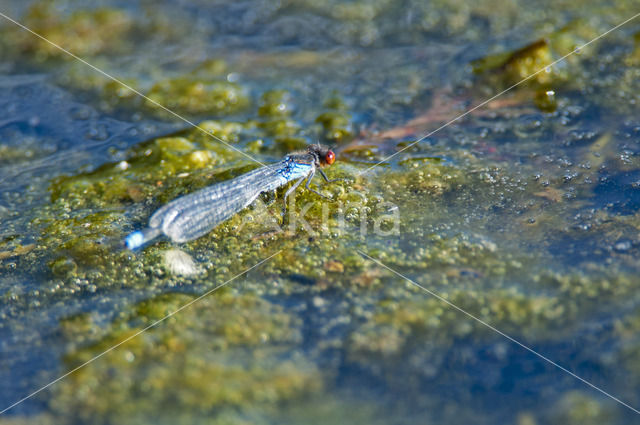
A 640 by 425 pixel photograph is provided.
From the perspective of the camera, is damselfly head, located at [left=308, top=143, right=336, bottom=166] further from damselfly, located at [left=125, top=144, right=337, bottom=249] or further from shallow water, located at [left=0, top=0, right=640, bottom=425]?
shallow water, located at [left=0, top=0, right=640, bottom=425]

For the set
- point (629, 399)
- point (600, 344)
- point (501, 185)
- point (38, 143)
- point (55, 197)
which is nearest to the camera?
point (629, 399)

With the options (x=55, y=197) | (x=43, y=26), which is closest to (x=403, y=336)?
Result: (x=55, y=197)

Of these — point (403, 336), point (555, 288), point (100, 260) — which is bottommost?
point (100, 260)

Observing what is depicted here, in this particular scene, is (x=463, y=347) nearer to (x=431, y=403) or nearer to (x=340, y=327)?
(x=431, y=403)

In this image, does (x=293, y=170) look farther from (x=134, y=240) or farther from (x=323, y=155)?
(x=134, y=240)

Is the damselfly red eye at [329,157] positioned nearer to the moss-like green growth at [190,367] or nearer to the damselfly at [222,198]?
the damselfly at [222,198]

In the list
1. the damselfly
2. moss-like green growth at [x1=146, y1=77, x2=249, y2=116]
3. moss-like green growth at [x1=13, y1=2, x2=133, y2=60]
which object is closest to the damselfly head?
the damselfly

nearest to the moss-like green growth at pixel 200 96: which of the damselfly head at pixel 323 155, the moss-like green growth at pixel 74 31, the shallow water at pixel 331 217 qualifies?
the shallow water at pixel 331 217

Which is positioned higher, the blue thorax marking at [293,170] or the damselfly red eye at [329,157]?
the damselfly red eye at [329,157]
